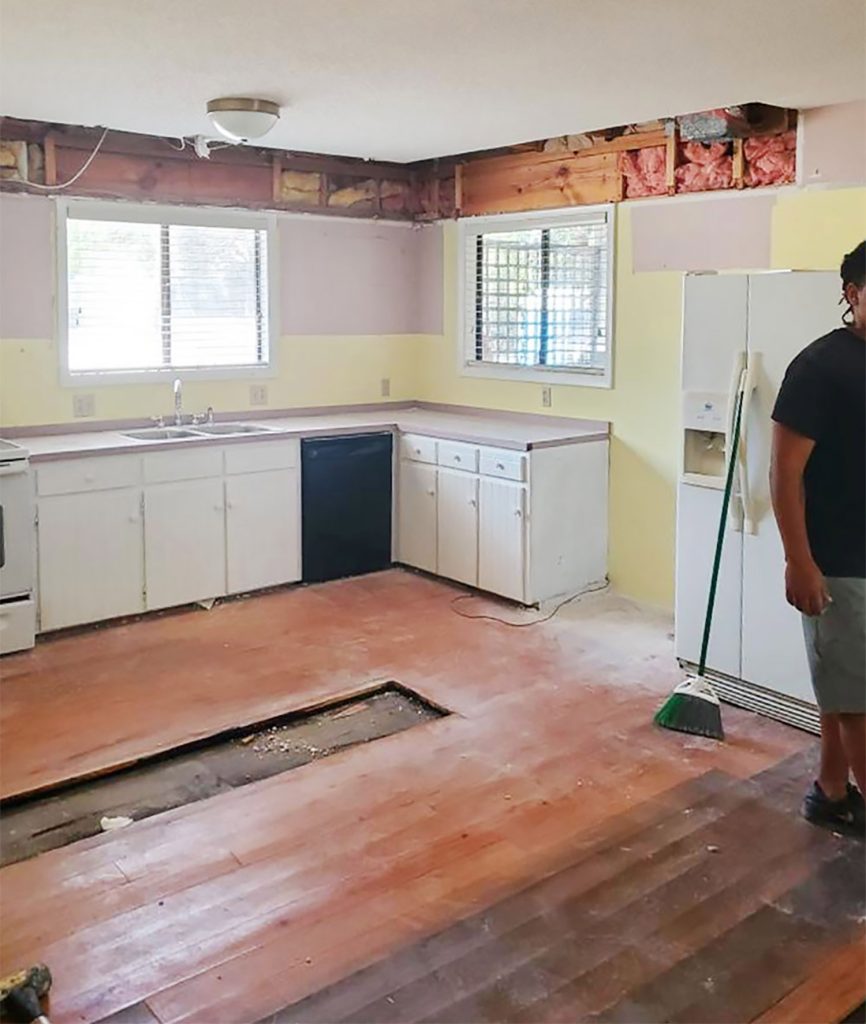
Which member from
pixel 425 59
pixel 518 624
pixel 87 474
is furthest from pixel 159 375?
pixel 425 59

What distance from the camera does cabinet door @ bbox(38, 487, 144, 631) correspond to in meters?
4.73

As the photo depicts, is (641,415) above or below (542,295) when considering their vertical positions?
below

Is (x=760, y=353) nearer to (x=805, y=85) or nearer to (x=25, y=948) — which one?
(x=805, y=85)

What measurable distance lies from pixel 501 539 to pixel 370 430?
1.00 meters

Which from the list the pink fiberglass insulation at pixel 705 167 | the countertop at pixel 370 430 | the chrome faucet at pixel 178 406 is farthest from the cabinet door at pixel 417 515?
the pink fiberglass insulation at pixel 705 167

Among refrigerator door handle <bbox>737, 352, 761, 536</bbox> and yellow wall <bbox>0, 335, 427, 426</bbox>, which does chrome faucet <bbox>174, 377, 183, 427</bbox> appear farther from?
refrigerator door handle <bbox>737, 352, 761, 536</bbox>

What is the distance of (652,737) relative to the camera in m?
3.74

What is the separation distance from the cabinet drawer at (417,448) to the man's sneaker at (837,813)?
2964 millimetres

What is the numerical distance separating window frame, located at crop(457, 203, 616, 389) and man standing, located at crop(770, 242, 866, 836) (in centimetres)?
257

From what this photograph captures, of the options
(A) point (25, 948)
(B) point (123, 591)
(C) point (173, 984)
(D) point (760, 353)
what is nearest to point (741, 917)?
(C) point (173, 984)

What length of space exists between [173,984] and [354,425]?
3.65 m

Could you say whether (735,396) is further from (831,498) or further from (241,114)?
(241,114)

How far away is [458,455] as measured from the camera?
18.0 feet

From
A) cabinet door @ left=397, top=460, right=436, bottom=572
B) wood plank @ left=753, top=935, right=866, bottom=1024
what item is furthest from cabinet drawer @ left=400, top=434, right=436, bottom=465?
wood plank @ left=753, top=935, right=866, bottom=1024
